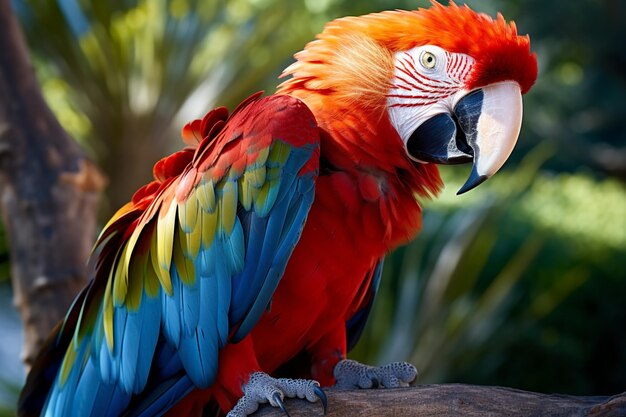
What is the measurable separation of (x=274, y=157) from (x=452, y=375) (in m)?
2.79

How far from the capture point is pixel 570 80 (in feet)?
27.2

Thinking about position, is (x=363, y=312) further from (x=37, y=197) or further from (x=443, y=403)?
(x=37, y=197)

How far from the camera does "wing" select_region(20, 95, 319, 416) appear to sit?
160 cm

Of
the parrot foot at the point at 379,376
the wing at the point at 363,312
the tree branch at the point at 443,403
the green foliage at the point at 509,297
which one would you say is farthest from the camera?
the green foliage at the point at 509,297

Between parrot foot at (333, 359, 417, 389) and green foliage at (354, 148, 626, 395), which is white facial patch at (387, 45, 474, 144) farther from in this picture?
green foliage at (354, 148, 626, 395)

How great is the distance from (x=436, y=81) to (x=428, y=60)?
0.05 meters

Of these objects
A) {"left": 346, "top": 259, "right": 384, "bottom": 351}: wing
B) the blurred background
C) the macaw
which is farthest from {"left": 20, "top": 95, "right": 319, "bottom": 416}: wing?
the blurred background

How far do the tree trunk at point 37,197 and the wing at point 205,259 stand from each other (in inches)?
20.2

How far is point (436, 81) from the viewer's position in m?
1.68

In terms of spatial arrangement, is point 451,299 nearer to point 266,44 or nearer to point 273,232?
point 266,44

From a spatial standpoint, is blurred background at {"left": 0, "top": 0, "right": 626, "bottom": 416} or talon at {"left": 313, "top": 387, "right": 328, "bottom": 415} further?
blurred background at {"left": 0, "top": 0, "right": 626, "bottom": 416}

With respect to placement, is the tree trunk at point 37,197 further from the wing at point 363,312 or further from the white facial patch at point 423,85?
the white facial patch at point 423,85

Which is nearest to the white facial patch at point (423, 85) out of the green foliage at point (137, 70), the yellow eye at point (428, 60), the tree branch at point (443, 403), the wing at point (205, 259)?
the yellow eye at point (428, 60)

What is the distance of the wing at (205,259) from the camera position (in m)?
1.60
